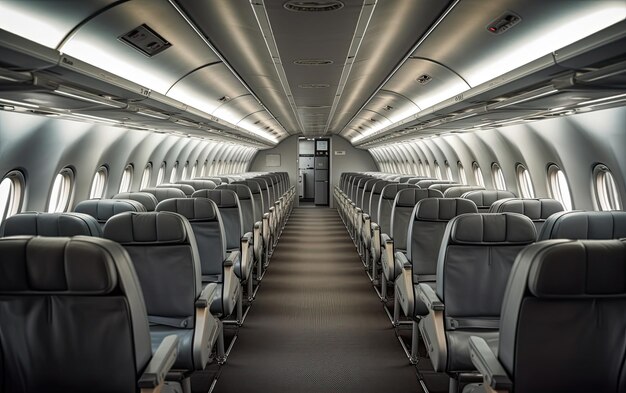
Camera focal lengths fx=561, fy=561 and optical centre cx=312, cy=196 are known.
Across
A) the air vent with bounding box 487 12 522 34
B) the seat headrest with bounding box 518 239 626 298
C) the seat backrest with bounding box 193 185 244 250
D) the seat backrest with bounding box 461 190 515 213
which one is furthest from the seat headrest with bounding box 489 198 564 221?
the seat headrest with bounding box 518 239 626 298

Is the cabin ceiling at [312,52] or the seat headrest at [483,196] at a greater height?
the cabin ceiling at [312,52]

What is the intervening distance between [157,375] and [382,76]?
5.74 metres

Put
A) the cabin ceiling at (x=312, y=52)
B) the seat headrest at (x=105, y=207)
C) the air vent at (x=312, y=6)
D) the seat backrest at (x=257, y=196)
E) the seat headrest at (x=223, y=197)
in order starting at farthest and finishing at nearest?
the seat backrest at (x=257, y=196) → the seat headrest at (x=223, y=197) → the seat headrest at (x=105, y=207) → the air vent at (x=312, y=6) → the cabin ceiling at (x=312, y=52)

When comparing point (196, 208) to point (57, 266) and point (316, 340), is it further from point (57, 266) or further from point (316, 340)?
point (57, 266)

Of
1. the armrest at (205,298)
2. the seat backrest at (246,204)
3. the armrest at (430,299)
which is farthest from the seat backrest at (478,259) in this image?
the seat backrest at (246,204)

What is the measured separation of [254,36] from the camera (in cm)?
513

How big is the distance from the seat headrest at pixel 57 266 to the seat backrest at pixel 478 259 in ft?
9.11

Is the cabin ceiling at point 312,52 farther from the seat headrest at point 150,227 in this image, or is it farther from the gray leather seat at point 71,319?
the gray leather seat at point 71,319

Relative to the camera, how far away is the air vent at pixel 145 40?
476 centimetres

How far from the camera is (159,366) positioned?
2975 millimetres

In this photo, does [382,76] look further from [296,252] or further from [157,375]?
[296,252]

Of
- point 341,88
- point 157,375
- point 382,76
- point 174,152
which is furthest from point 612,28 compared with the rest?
point 174,152

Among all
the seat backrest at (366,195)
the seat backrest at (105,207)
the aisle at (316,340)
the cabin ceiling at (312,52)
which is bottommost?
the aisle at (316,340)

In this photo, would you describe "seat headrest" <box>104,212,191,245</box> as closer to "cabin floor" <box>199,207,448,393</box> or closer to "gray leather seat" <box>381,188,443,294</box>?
"cabin floor" <box>199,207,448,393</box>
